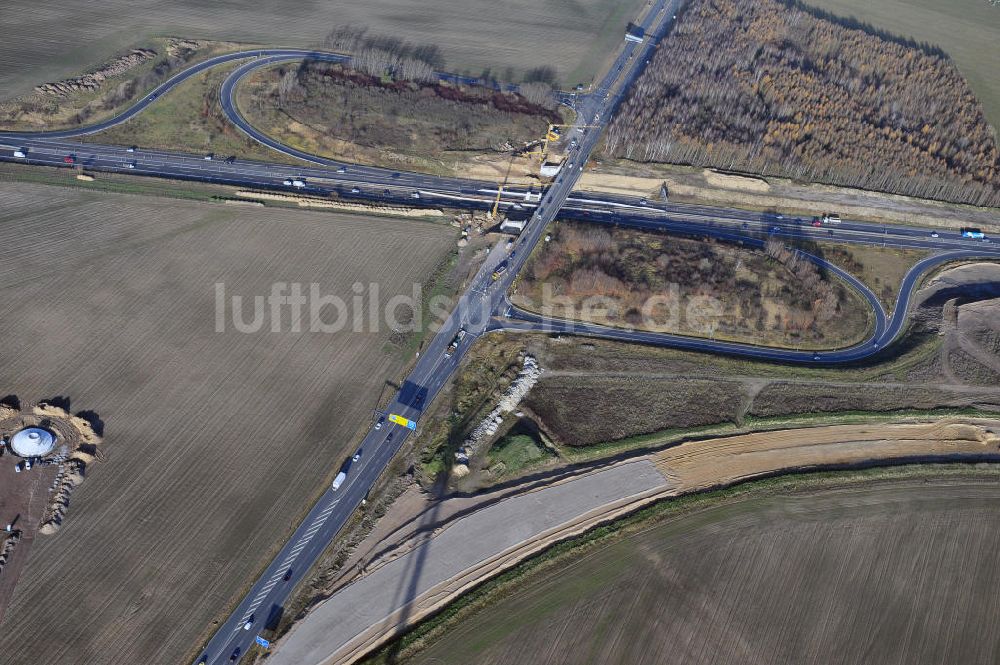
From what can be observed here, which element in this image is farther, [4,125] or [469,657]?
[4,125]

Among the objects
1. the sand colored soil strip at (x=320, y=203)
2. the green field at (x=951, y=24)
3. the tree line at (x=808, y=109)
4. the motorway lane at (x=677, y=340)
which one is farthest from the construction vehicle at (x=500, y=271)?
the green field at (x=951, y=24)

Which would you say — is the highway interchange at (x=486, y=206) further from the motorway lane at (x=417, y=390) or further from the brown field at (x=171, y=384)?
the brown field at (x=171, y=384)

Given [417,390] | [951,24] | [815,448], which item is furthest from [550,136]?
[951,24]

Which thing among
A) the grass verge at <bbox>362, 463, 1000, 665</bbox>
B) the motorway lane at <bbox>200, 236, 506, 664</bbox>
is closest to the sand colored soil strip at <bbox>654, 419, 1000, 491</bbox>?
the grass verge at <bbox>362, 463, 1000, 665</bbox>

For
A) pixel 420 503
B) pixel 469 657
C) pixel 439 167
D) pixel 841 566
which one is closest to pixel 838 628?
pixel 841 566

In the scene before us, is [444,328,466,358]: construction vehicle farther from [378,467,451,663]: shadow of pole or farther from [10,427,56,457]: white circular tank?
[10,427,56,457]: white circular tank

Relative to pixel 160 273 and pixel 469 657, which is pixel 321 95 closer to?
pixel 160 273

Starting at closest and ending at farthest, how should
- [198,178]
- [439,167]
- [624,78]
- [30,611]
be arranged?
[30,611]
[198,178]
[439,167]
[624,78]

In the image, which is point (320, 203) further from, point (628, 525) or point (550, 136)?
point (628, 525)
